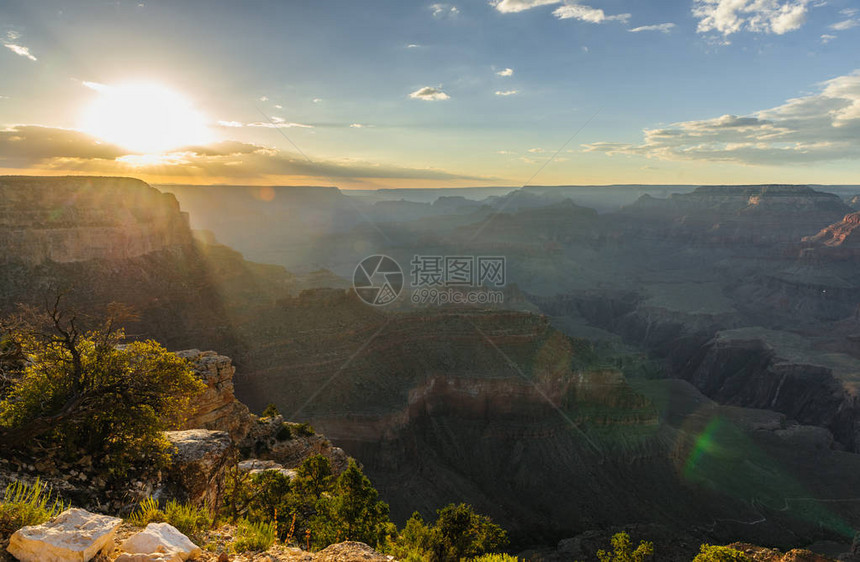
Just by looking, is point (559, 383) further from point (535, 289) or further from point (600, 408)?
point (535, 289)

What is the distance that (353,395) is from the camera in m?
50.3

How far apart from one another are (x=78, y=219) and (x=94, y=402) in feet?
190

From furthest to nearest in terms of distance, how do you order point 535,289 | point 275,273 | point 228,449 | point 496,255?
1. point 496,255
2. point 535,289
3. point 275,273
4. point 228,449

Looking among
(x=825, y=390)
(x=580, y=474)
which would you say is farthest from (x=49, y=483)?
(x=825, y=390)

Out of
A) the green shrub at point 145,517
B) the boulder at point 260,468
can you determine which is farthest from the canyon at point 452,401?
the green shrub at point 145,517

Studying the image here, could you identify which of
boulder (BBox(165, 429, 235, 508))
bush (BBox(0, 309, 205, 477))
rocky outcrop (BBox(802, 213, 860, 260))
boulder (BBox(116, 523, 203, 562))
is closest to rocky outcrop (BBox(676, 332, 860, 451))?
rocky outcrop (BBox(802, 213, 860, 260))

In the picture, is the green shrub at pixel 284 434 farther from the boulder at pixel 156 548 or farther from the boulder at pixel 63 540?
the boulder at pixel 63 540

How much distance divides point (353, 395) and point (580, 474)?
2835 cm

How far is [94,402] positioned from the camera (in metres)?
11.8

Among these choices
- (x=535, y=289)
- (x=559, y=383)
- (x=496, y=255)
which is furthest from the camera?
(x=496, y=255)

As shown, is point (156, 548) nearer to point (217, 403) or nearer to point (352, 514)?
point (352, 514)

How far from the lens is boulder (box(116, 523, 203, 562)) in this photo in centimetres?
733

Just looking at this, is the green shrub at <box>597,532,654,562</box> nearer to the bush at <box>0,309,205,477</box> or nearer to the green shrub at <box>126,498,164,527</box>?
the green shrub at <box>126,498,164,527</box>

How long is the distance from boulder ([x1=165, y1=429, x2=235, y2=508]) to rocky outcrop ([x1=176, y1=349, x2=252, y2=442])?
15237 mm
